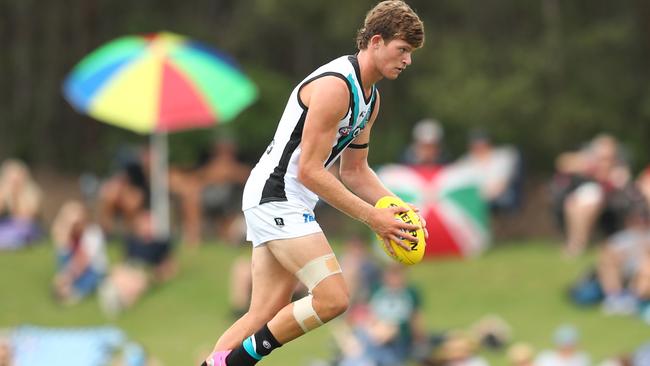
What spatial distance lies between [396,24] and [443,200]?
8356mm

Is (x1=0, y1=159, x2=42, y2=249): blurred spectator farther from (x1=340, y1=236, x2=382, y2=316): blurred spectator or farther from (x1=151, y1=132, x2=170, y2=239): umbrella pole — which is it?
(x1=340, y1=236, x2=382, y2=316): blurred spectator

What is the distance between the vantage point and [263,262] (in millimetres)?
6574

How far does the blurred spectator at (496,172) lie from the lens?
15.7 meters

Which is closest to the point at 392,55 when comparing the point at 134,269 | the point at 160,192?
the point at 134,269

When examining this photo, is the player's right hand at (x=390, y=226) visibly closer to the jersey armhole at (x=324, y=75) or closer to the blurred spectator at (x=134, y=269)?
the jersey armhole at (x=324, y=75)

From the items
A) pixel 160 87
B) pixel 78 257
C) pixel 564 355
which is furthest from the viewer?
pixel 78 257

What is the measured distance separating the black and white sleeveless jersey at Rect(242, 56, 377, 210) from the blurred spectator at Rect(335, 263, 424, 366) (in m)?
6.17

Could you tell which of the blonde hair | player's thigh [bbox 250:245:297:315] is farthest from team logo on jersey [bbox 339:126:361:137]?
player's thigh [bbox 250:245:297:315]

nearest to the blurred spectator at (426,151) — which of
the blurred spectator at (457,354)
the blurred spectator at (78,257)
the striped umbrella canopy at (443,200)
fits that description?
the striped umbrella canopy at (443,200)

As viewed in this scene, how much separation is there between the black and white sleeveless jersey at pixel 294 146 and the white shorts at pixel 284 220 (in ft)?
0.11

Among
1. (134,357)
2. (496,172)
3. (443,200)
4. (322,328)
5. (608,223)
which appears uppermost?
(496,172)

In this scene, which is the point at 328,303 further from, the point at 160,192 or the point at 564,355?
the point at 160,192

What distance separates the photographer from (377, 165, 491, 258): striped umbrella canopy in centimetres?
1430

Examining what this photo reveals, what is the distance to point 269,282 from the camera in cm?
659
